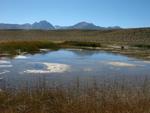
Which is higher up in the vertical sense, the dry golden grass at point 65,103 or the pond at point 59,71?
the dry golden grass at point 65,103

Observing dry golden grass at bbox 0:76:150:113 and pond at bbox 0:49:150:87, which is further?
pond at bbox 0:49:150:87

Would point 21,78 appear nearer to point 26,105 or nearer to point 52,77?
point 52,77

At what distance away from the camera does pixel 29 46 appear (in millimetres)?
41594

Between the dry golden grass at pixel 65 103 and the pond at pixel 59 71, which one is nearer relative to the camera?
the dry golden grass at pixel 65 103

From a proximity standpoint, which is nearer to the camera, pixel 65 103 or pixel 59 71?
pixel 65 103

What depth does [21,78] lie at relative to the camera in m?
17.5

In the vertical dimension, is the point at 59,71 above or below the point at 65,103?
below

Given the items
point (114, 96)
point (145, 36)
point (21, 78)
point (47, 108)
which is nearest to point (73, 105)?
point (47, 108)

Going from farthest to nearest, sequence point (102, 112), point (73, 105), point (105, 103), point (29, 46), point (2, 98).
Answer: point (29, 46)
point (2, 98)
point (105, 103)
point (73, 105)
point (102, 112)

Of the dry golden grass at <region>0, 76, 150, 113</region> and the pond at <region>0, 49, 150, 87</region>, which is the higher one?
the dry golden grass at <region>0, 76, 150, 113</region>

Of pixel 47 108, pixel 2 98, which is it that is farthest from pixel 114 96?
pixel 2 98

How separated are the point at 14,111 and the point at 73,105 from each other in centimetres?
154

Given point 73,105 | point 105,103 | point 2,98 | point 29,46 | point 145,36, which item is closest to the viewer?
point 73,105

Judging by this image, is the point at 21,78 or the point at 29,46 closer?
the point at 21,78
